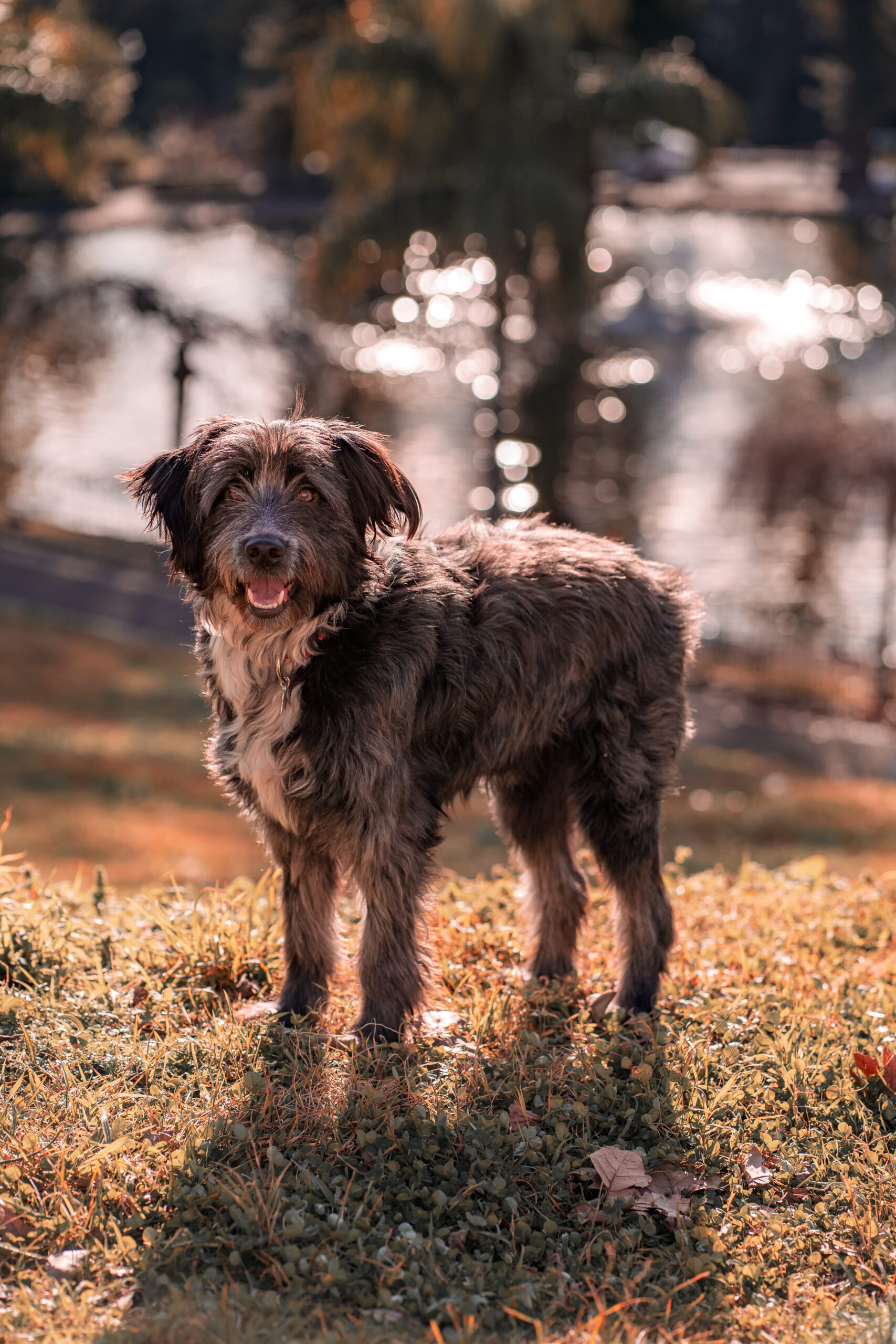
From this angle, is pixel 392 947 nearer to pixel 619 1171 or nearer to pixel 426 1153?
pixel 426 1153

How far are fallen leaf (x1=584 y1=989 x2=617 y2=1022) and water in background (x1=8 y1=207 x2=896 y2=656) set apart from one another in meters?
16.2

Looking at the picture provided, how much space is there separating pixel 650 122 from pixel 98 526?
1529cm

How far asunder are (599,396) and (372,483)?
32.8 m

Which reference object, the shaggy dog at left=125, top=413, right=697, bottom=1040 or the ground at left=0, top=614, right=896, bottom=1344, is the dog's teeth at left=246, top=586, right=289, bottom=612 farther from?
the ground at left=0, top=614, right=896, bottom=1344

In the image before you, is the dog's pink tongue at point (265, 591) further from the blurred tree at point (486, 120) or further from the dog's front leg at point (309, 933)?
the blurred tree at point (486, 120)

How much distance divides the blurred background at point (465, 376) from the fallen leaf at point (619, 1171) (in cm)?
308

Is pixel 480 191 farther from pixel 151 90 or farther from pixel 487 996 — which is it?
pixel 151 90

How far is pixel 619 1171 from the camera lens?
425 cm

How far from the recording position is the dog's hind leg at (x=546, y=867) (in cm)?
559

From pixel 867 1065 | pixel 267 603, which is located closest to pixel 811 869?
pixel 867 1065

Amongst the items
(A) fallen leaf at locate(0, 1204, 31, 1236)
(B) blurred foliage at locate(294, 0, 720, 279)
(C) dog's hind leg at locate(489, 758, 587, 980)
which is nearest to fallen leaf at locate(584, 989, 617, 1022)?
(C) dog's hind leg at locate(489, 758, 587, 980)

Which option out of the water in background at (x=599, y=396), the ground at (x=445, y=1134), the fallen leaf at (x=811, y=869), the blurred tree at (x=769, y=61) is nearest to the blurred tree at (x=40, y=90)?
the water in background at (x=599, y=396)

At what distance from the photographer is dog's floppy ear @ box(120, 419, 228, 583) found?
174 inches

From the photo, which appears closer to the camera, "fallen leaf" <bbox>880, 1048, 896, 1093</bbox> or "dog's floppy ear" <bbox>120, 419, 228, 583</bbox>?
"dog's floppy ear" <bbox>120, 419, 228, 583</bbox>
